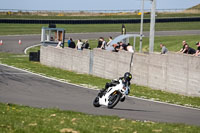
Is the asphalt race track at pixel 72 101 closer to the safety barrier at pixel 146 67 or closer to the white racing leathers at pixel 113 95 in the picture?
the white racing leathers at pixel 113 95

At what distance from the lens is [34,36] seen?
61125 millimetres

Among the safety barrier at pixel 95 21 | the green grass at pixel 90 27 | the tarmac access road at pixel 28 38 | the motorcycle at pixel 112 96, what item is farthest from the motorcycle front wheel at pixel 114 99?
the safety barrier at pixel 95 21

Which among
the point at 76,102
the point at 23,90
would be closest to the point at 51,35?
the point at 23,90

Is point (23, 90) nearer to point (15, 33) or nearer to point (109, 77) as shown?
point (109, 77)

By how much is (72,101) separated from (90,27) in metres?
51.9

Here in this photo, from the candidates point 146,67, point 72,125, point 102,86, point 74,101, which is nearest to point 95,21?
point 146,67

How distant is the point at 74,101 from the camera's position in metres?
18.3

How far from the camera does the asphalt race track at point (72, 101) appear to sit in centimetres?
1519

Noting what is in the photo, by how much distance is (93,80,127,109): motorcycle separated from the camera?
1557 cm

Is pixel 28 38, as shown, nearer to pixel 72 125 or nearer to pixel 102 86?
pixel 102 86

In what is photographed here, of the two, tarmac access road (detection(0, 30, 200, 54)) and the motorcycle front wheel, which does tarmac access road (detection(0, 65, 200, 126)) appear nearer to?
the motorcycle front wheel

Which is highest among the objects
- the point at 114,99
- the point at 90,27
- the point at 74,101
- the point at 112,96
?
the point at 90,27

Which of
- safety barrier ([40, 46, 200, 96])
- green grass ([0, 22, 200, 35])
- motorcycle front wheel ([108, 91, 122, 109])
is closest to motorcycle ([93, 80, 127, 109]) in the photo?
motorcycle front wheel ([108, 91, 122, 109])

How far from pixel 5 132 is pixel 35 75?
60.8 feet
